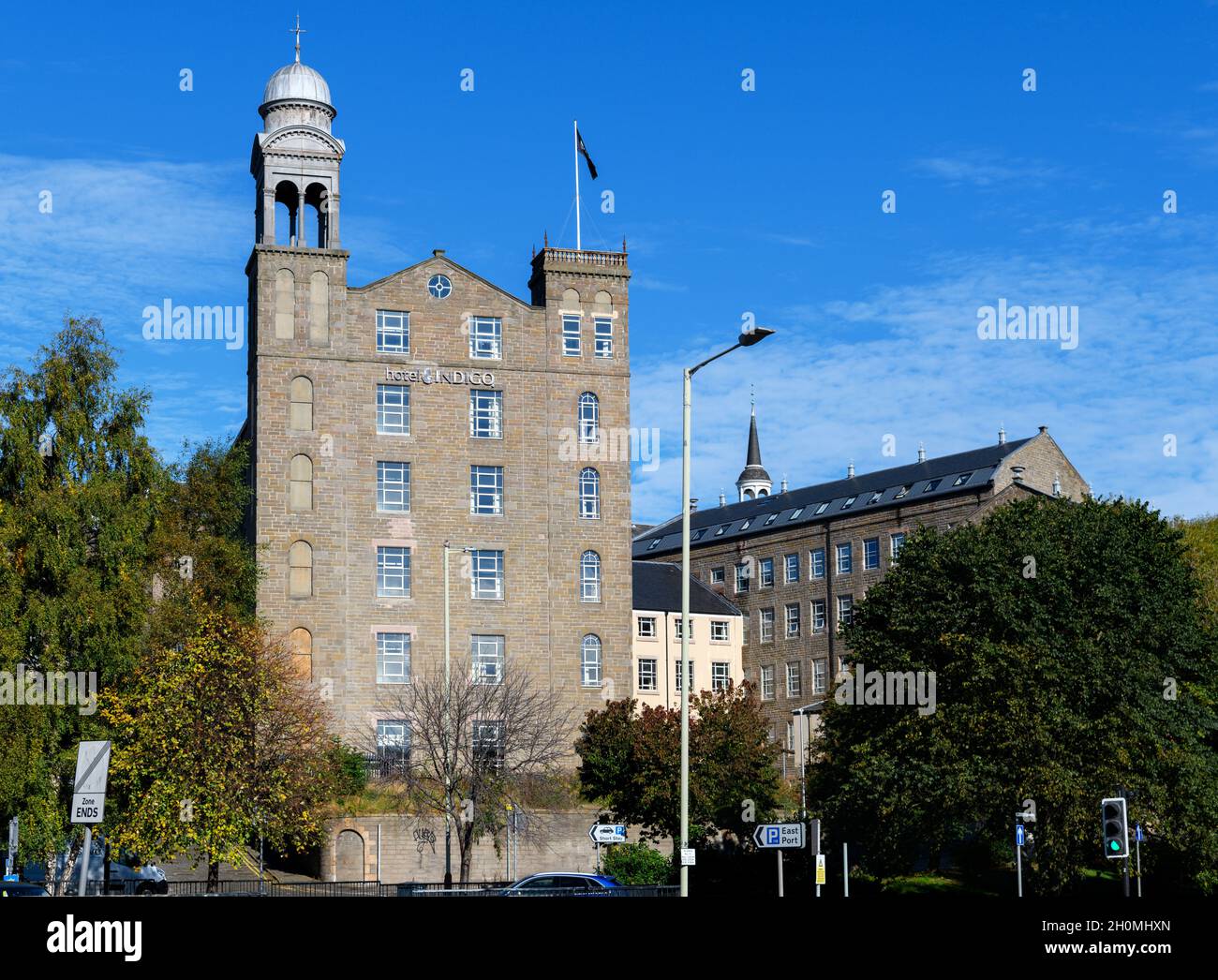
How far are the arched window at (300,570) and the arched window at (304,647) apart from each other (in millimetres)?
1774

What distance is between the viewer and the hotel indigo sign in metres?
81.5

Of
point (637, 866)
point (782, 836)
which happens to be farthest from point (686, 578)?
point (637, 866)

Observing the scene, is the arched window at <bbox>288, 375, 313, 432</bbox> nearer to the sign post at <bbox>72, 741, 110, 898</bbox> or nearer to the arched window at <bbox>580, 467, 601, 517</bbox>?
the arched window at <bbox>580, 467, 601, 517</bbox>

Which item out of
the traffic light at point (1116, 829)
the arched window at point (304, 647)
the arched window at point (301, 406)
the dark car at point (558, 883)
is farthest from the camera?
the arched window at point (301, 406)

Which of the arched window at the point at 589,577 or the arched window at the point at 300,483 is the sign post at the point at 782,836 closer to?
the arched window at the point at 589,577

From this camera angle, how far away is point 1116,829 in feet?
93.1

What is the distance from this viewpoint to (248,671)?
62750 millimetres

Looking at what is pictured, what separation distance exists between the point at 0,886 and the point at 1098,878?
1641 inches

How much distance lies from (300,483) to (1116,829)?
57.4 m

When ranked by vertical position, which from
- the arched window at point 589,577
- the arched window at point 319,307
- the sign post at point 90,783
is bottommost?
the sign post at point 90,783

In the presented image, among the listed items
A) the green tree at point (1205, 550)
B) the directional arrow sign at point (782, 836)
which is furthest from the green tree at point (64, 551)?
the green tree at point (1205, 550)

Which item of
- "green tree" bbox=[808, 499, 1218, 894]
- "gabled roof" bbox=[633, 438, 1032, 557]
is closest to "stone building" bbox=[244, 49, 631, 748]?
"green tree" bbox=[808, 499, 1218, 894]

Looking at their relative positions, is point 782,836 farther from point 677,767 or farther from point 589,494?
point 589,494

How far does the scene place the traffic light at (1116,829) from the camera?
92.2ft
